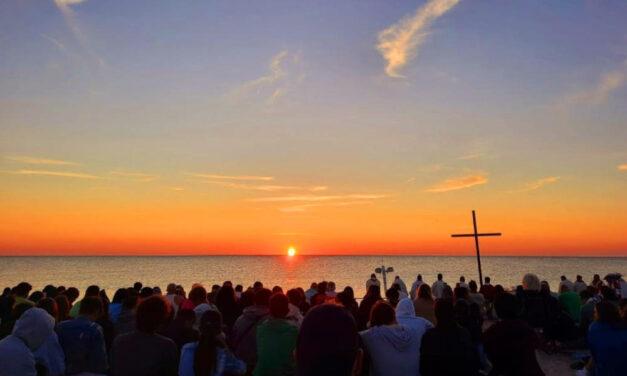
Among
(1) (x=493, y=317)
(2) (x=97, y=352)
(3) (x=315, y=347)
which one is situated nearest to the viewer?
(3) (x=315, y=347)

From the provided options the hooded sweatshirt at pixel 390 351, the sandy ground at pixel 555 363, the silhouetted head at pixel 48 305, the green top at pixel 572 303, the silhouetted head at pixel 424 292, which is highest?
the silhouetted head at pixel 48 305

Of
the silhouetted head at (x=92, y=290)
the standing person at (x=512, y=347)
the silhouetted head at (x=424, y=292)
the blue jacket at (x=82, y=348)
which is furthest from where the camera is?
the silhouetted head at (x=424, y=292)

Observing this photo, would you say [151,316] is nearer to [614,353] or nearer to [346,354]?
[346,354]

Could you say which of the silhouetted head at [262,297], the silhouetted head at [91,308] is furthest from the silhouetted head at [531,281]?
the silhouetted head at [91,308]

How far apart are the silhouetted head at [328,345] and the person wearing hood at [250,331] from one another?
13.1ft

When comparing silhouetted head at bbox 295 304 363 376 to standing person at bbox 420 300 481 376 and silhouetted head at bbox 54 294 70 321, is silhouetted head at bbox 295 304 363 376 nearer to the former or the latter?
standing person at bbox 420 300 481 376

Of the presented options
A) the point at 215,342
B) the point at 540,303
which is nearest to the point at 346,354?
the point at 215,342

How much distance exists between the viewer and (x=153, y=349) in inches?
180

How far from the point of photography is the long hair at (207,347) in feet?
14.9

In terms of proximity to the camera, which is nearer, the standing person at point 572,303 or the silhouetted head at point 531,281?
the silhouetted head at point 531,281

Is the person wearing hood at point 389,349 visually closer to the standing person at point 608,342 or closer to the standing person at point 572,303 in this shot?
the standing person at point 608,342

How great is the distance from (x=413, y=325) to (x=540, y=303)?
7.75 meters

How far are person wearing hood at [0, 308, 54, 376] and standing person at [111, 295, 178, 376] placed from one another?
95 cm

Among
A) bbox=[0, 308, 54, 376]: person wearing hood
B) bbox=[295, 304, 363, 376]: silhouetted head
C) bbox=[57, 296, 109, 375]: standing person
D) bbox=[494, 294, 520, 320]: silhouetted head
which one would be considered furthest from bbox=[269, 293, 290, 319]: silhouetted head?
bbox=[295, 304, 363, 376]: silhouetted head
